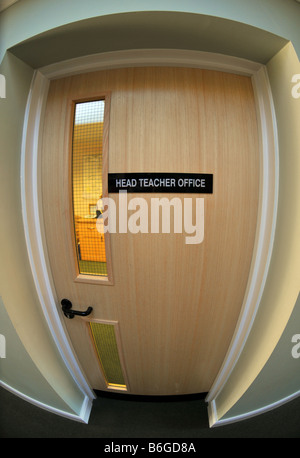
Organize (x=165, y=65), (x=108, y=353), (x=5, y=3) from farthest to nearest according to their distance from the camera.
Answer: (x=108, y=353) < (x=165, y=65) < (x=5, y=3)

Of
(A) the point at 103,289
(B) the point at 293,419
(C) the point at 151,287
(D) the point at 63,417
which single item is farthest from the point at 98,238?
(B) the point at 293,419

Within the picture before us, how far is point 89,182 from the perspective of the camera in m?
1.00

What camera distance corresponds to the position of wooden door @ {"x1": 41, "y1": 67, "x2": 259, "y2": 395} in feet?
3.08

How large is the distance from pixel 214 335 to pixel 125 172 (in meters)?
1.24

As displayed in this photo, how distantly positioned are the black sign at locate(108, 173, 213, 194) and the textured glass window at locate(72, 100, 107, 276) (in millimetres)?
151

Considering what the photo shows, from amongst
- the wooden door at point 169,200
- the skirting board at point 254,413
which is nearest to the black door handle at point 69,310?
the wooden door at point 169,200

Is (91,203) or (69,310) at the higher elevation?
(91,203)

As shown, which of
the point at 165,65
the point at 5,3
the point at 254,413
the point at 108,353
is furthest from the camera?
the point at 108,353

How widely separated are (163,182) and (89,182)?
1.51 ft

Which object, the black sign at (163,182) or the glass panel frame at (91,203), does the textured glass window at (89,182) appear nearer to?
the glass panel frame at (91,203)

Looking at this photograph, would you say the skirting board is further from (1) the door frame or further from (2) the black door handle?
(2) the black door handle

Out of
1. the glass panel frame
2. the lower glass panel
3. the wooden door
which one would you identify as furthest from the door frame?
the lower glass panel

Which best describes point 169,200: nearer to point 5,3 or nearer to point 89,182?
point 89,182

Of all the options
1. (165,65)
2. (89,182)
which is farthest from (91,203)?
(165,65)
